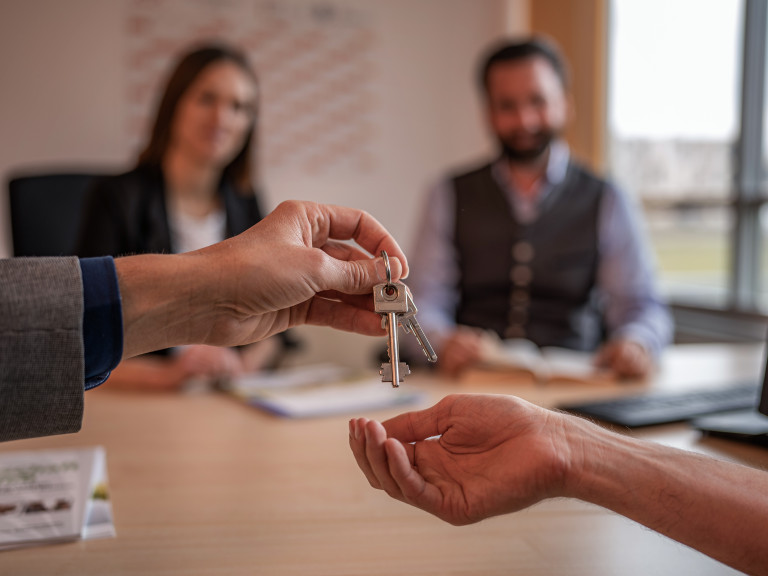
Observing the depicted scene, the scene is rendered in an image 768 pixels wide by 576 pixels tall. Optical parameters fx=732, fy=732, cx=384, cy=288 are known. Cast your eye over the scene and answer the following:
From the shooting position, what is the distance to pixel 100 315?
731 mm

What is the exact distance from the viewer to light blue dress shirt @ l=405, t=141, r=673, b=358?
2.29m

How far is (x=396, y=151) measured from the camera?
12.5 ft

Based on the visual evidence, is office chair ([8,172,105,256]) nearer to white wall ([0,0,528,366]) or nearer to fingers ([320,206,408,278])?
white wall ([0,0,528,366])

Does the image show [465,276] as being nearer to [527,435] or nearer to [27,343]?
[527,435]

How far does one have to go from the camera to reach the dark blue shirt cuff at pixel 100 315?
2.39 ft

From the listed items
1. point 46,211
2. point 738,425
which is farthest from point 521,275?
point 46,211

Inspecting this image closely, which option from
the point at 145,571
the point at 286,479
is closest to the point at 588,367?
the point at 286,479

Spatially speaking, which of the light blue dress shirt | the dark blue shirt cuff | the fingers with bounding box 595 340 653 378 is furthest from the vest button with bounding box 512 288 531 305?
the dark blue shirt cuff

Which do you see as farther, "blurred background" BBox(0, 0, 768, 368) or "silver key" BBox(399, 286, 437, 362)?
"blurred background" BBox(0, 0, 768, 368)

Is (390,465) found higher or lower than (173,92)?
lower

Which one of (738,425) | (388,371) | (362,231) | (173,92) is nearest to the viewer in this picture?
(388,371)

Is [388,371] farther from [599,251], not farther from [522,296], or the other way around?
[599,251]

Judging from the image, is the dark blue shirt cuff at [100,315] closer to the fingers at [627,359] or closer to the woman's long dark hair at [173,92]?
the fingers at [627,359]

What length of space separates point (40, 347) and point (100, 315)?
0.06 meters
